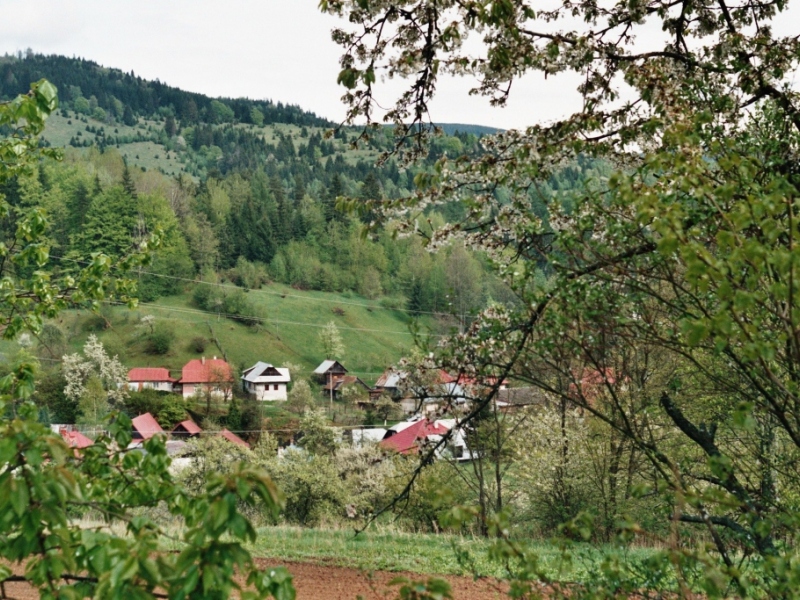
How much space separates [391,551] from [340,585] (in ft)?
5.27

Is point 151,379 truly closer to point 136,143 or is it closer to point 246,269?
point 246,269

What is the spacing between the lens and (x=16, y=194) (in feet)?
281

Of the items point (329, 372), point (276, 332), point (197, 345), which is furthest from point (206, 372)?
point (276, 332)

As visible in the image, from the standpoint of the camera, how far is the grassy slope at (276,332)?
7231 centimetres

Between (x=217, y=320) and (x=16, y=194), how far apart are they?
1214 inches

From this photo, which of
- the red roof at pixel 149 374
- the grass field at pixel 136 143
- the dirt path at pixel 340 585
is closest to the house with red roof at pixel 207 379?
the red roof at pixel 149 374

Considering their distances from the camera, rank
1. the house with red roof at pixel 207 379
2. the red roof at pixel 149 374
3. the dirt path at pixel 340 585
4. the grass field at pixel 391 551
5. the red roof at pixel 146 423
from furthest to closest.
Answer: the red roof at pixel 149 374, the house with red roof at pixel 207 379, the red roof at pixel 146 423, the grass field at pixel 391 551, the dirt path at pixel 340 585

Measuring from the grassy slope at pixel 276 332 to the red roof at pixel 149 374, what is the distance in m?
3.09

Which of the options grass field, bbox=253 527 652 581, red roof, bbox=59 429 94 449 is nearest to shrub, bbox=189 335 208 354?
red roof, bbox=59 429 94 449

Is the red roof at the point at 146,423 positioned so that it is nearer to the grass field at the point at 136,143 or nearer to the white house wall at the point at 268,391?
the white house wall at the point at 268,391

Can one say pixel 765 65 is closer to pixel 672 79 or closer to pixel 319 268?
pixel 672 79

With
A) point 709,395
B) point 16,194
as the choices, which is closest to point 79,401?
point 16,194

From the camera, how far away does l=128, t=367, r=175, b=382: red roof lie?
65.4 m

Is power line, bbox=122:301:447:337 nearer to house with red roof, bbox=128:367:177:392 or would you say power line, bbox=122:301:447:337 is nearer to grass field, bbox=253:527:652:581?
house with red roof, bbox=128:367:177:392
